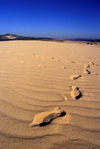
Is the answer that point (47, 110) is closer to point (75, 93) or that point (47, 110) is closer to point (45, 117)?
point (45, 117)

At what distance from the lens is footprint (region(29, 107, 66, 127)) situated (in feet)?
3.71

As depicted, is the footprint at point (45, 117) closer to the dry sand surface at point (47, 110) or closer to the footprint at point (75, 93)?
the dry sand surface at point (47, 110)

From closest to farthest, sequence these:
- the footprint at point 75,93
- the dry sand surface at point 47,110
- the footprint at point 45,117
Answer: the dry sand surface at point 47,110, the footprint at point 45,117, the footprint at point 75,93

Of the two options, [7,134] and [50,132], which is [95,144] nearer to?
[50,132]

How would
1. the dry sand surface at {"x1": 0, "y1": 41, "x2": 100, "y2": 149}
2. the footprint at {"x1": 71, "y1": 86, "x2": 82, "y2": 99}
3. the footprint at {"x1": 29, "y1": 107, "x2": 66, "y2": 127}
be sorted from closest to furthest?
the dry sand surface at {"x1": 0, "y1": 41, "x2": 100, "y2": 149} < the footprint at {"x1": 29, "y1": 107, "x2": 66, "y2": 127} < the footprint at {"x1": 71, "y1": 86, "x2": 82, "y2": 99}

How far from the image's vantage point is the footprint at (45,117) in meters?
1.13

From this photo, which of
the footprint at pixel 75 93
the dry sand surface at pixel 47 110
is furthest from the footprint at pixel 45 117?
the footprint at pixel 75 93

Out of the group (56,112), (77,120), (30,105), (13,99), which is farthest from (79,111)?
(13,99)

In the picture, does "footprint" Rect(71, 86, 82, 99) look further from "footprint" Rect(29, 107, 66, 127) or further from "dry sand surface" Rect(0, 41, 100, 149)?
"footprint" Rect(29, 107, 66, 127)

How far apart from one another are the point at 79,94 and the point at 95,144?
797mm

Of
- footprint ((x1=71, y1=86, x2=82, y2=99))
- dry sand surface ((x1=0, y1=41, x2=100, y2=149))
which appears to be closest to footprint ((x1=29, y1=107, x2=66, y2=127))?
dry sand surface ((x1=0, y1=41, x2=100, y2=149))

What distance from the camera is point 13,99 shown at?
1.51 metres

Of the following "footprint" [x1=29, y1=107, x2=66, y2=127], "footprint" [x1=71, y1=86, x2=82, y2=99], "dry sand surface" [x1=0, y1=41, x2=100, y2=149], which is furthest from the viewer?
"footprint" [x1=71, y1=86, x2=82, y2=99]

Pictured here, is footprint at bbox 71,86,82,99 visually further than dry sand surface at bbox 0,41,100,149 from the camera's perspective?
Yes
